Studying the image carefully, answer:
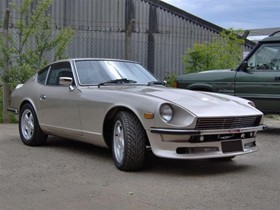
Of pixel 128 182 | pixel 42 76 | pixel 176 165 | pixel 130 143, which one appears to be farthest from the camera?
pixel 42 76

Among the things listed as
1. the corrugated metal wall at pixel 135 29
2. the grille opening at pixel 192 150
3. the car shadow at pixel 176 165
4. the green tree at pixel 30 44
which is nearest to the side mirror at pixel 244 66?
the car shadow at pixel 176 165

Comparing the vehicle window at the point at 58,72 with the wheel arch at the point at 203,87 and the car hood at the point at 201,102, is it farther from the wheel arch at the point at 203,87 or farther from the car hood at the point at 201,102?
the wheel arch at the point at 203,87

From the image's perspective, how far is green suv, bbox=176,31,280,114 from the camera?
9367mm

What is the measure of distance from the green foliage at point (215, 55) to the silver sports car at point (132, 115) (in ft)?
18.3

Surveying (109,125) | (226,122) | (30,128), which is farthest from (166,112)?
(30,128)

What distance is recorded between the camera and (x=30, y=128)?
25.5ft

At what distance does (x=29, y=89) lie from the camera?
→ 26.0 ft

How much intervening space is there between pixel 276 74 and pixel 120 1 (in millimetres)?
7547

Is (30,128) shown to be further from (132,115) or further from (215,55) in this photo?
(215,55)

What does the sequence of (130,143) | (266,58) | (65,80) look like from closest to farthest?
(130,143)
(65,80)
(266,58)

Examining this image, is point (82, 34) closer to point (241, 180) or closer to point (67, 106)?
point (67, 106)

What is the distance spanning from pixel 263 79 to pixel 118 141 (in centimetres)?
437

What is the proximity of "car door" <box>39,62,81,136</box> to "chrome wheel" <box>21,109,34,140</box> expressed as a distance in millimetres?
384

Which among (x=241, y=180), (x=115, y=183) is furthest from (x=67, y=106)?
(x=241, y=180)
